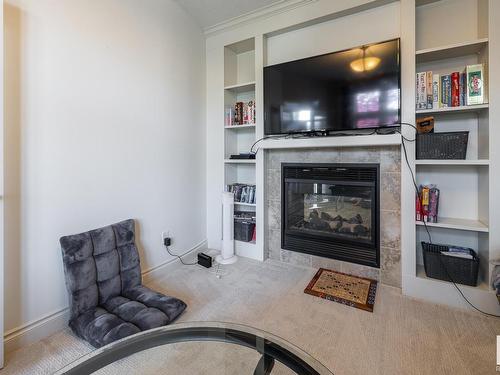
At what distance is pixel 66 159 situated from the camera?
1679 mm

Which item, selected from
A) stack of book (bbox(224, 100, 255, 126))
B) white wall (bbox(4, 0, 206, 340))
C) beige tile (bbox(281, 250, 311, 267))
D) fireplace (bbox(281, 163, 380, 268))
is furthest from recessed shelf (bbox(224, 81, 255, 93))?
beige tile (bbox(281, 250, 311, 267))

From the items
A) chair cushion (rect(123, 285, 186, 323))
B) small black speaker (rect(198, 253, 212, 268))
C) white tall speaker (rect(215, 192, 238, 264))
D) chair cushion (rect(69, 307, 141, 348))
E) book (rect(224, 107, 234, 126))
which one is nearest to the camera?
chair cushion (rect(69, 307, 141, 348))

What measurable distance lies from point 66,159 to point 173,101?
1170 millimetres

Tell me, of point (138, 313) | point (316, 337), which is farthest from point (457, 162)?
point (138, 313)

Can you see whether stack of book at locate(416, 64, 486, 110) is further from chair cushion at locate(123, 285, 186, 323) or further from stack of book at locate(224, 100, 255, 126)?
chair cushion at locate(123, 285, 186, 323)

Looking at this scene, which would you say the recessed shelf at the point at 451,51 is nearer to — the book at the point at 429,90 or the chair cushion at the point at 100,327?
the book at the point at 429,90

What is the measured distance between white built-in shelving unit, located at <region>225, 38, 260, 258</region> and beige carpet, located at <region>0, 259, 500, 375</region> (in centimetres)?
87

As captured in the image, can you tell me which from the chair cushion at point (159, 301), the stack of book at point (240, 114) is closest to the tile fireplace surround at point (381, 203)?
the stack of book at point (240, 114)

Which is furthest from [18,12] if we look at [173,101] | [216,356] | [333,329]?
[333,329]

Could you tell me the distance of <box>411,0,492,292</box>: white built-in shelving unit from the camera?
183cm

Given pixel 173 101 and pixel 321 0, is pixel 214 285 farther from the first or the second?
pixel 321 0

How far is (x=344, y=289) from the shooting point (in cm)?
210

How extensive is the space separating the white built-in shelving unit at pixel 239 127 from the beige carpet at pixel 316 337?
2.86ft

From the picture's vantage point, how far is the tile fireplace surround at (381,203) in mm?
2170
